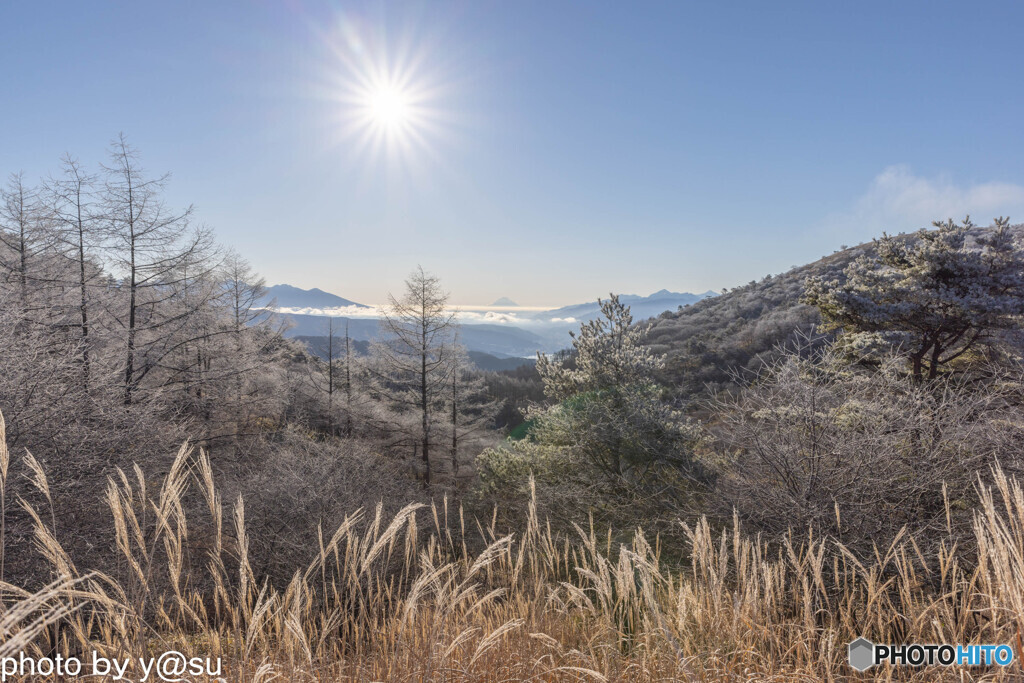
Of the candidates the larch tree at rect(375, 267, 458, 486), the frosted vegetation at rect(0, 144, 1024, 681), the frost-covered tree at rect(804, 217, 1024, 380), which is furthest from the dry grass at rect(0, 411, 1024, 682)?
the larch tree at rect(375, 267, 458, 486)

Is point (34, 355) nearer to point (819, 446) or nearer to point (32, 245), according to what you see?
point (32, 245)

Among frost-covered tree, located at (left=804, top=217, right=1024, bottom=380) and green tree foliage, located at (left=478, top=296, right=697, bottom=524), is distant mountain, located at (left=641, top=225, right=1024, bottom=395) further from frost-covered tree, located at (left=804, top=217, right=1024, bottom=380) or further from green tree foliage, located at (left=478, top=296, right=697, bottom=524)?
frost-covered tree, located at (left=804, top=217, right=1024, bottom=380)

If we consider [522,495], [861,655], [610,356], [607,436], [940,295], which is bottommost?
[522,495]

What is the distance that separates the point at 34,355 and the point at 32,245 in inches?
251

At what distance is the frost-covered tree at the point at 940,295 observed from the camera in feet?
27.2

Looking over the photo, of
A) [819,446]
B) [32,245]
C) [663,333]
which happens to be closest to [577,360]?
[819,446]

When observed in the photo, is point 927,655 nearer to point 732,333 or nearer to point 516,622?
point 516,622

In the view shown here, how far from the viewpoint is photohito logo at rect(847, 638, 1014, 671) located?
6.23ft

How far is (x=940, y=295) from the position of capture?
8359mm

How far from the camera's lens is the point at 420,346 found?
15.0 m

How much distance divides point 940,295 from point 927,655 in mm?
9288

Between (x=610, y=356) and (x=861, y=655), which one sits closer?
(x=861, y=655)

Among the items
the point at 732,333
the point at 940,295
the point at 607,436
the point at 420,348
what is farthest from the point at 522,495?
the point at 732,333

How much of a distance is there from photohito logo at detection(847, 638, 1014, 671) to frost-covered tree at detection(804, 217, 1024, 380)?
8765mm
